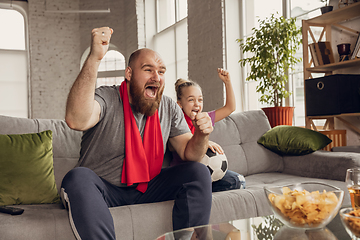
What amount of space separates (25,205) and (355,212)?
142cm

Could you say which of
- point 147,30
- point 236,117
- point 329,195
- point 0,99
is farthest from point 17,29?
point 329,195

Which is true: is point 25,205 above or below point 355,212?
below

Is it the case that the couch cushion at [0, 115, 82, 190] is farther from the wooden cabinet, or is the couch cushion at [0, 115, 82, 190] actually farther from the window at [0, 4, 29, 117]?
the window at [0, 4, 29, 117]

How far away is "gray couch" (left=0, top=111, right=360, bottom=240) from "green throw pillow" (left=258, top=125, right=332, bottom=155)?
0.05 m

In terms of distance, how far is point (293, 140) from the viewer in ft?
7.58

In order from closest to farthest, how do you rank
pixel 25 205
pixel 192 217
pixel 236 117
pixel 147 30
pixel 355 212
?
pixel 355 212
pixel 192 217
pixel 25 205
pixel 236 117
pixel 147 30

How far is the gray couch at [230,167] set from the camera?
1330 millimetres

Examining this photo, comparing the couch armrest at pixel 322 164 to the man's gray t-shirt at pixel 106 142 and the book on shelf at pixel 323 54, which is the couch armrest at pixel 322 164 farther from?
the man's gray t-shirt at pixel 106 142

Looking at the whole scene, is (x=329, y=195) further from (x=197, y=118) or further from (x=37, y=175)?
(x=37, y=175)

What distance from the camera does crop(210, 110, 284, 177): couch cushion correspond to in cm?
233

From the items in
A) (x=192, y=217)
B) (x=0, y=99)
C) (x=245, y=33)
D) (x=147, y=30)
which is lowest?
(x=192, y=217)

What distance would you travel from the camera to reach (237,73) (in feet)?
15.6

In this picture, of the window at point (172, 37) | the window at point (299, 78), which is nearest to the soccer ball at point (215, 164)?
the window at point (299, 78)

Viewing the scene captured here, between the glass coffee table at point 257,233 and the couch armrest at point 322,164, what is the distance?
1135 mm
